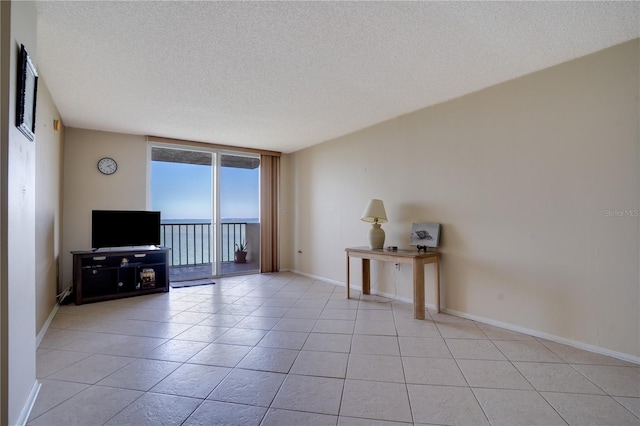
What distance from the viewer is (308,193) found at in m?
5.75

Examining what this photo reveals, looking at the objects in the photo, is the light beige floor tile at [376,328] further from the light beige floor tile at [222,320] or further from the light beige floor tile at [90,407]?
the light beige floor tile at [90,407]

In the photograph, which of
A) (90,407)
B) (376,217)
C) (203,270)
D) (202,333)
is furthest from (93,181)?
(376,217)

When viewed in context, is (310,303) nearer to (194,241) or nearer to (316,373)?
(316,373)

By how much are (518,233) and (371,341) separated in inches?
66.7

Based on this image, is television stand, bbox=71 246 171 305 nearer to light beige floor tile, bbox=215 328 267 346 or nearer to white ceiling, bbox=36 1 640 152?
white ceiling, bbox=36 1 640 152

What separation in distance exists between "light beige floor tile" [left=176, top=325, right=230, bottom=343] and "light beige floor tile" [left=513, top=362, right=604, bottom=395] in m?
2.42

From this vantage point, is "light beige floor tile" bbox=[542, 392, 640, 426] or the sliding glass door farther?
the sliding glass door

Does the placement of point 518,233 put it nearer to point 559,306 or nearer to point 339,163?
point 559,306

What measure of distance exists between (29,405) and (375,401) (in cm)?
191

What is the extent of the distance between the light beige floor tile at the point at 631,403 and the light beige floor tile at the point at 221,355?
2.39 metres

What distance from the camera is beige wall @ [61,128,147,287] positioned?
4.38 metres

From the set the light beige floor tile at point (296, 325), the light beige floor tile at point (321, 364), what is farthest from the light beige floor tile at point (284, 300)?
the light beige floor tile at point (321, 364)

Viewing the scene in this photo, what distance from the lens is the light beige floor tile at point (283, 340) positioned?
2596 mm

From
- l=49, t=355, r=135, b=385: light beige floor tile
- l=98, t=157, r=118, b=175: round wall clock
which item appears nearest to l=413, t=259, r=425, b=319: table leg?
l=49, t=355, r=135, b=385: light beige floor tile
